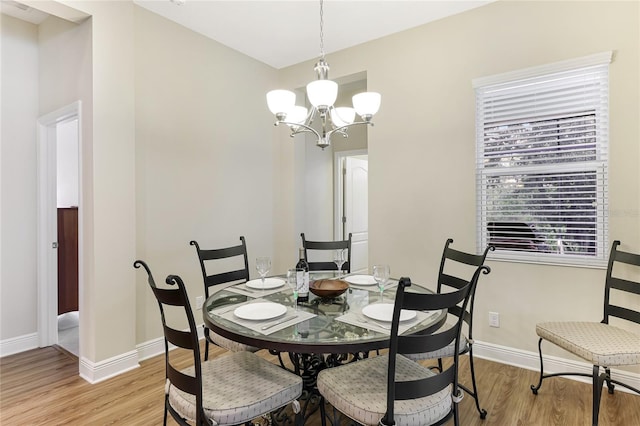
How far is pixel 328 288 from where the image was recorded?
6.59 ft

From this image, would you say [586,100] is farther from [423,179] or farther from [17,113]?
[17,113]

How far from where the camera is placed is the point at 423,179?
10.8 feet

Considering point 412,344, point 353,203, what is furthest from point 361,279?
point 353,203

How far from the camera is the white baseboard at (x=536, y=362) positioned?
2.45 meters

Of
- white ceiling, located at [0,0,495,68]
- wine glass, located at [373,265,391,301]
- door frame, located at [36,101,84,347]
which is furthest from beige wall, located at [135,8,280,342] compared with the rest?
wine glass, located at [373,265,391,301]

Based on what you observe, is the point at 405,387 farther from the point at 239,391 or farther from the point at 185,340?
the point at 185,340

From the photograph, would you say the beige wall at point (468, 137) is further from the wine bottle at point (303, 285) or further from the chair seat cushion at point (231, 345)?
the chair seat cushion at point (231, 345)

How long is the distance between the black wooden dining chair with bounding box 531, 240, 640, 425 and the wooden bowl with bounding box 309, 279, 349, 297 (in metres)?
1.40

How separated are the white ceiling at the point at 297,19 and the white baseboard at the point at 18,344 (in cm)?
319

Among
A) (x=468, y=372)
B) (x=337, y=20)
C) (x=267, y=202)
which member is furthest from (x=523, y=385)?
(x=337, y=20)

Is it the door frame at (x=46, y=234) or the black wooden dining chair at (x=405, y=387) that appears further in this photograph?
the door frame at (x=46, y=234)

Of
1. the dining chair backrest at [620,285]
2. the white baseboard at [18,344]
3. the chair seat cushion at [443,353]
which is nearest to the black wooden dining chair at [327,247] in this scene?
the chair seat cushion at [443,353]

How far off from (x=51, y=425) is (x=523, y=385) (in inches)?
124

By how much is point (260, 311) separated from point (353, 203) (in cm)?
428
